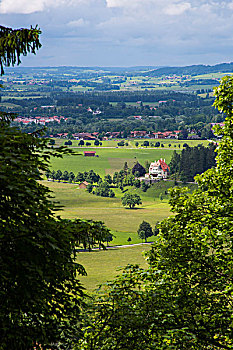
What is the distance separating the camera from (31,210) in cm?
917

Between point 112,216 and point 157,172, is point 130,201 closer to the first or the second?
point 112,216

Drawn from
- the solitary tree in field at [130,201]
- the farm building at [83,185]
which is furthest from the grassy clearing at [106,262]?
the farm building at [83,185]

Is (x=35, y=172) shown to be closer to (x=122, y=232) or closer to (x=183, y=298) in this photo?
(x=183, y=298)

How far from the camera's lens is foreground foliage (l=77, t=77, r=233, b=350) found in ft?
40.4

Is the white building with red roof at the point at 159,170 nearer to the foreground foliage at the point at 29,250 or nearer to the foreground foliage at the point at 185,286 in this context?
the foreground foliage at the point at 185,286

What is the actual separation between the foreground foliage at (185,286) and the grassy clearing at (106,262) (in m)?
55.8

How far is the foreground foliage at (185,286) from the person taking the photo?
12.3 metres

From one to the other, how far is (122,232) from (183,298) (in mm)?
107696

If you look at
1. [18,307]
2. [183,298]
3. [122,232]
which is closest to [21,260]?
[18,307]

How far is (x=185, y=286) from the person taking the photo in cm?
1450

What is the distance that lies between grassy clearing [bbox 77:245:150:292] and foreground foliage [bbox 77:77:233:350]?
55.8 metres

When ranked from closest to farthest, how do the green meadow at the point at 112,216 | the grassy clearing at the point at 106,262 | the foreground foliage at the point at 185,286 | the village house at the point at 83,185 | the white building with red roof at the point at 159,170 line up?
the foreground foliage at the point at 185,286, the grassy clearing at the point at 106,262, the green meadow at the point at 112,216, the village house at the point at 83,185, the white building with red roof at the point at 159,170

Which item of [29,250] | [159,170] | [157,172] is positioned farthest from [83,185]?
[29,250]

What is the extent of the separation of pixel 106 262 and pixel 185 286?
77370mm
